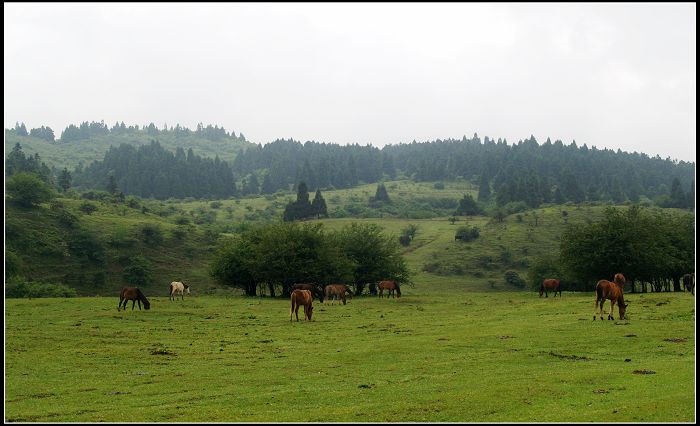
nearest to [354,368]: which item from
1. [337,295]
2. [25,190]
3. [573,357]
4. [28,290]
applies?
[573,357]

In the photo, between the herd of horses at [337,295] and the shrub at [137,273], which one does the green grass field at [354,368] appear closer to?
the herd of horses at [337,295]

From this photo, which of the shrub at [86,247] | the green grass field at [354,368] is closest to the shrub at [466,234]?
the shrub at [86,247]

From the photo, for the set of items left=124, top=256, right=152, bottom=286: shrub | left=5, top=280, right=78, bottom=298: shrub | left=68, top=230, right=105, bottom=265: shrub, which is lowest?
left=5, top=280, right=78, bottom=298: shrub

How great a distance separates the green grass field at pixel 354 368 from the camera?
16.7 metres

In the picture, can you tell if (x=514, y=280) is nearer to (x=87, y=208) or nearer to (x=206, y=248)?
(x=206, y=248)

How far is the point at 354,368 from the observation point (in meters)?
24.3

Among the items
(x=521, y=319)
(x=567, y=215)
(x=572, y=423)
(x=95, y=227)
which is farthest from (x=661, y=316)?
(x=567, y=215)

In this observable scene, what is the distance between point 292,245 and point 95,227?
239ft

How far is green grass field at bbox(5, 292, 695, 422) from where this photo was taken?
16.7 metres

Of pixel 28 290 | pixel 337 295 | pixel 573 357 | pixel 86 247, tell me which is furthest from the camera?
pixel 86 247

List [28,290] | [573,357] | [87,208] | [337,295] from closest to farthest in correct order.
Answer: [573,357] → [337,295] → [28,290] → [87,208]

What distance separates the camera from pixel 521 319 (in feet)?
135

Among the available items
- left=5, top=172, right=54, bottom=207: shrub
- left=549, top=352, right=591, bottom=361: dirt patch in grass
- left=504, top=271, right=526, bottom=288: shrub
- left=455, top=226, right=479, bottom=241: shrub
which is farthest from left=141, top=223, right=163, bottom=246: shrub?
left=549, top=352, right=591, bottom=361: dirt patch in grass

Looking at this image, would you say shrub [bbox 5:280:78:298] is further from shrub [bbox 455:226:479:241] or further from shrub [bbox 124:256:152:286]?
shrub [bbox 455:226:479:241]
